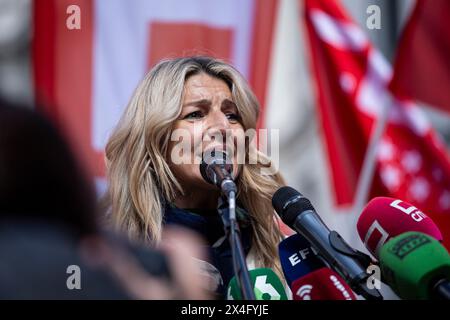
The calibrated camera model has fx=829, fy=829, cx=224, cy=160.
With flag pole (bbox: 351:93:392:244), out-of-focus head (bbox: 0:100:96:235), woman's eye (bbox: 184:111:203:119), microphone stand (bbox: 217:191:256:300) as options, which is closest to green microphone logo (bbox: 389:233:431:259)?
microphone stand (bbox: 217:191:256:300)

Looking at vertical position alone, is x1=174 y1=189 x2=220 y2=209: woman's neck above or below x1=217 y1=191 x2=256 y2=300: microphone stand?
below

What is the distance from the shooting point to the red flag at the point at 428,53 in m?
5.22

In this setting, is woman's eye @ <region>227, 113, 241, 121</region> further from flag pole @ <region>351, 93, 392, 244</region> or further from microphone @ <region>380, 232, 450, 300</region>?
flag pole @ <region>351, 93, 392, 244</region>

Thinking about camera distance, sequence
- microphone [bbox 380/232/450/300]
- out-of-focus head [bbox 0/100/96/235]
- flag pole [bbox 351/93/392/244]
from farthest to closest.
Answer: flag pole [bbox 351/93/392/244] < microphone [bbox 380/232/450/300] < out-of-focus head [bbox 0/100/96/235]

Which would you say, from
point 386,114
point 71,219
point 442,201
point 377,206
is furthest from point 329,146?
point 71,219

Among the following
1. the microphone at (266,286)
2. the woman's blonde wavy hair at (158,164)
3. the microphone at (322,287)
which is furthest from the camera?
the woman's blonde wavy hair at (158,164)

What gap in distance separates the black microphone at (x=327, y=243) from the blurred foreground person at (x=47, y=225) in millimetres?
763

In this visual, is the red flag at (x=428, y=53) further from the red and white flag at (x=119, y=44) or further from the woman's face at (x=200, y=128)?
the woman's face at (x=200, y=128)

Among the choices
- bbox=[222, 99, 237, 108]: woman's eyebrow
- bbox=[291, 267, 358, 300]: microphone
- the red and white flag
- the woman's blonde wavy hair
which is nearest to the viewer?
bbox=[291, 267, 358, 300]: microphone

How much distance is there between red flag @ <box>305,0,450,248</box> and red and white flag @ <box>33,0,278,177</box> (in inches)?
15.0

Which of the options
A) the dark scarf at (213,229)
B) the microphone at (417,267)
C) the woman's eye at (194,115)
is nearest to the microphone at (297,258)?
the microphone at (417,267)

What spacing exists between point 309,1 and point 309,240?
331 centimetres

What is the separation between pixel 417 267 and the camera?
1994 mm

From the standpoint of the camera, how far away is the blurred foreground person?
1.36 m
